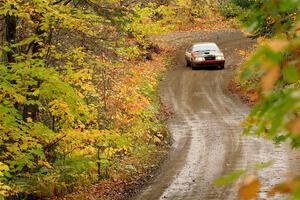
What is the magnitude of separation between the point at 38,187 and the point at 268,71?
411 inches

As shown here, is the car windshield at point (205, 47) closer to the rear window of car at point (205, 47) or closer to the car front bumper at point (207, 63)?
the rear window of car at point (205, 47)

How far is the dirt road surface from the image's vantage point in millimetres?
12039

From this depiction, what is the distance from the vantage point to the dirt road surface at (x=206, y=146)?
39.5 feet

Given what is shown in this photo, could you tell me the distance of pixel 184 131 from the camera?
1877cm

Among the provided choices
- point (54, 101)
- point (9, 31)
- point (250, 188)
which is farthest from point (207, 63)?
point (250, 188)

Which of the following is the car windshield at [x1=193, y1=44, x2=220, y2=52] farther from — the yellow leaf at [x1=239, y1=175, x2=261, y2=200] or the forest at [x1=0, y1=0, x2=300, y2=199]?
the yellow leaf at [x1=239, y1=175, x2=261, y2=200]

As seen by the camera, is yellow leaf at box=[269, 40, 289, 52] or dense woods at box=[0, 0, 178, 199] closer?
yellow leaf at box=[269, 40, 289, 52]

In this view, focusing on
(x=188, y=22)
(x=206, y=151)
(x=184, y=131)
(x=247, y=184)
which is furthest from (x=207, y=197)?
(x=188, y=22)

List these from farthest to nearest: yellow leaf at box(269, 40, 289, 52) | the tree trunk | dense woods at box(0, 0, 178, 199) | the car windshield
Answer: the car windshield < the tree trunk < dense woods at box(0, 0, 178, 199) < yellow leaf at box(269, 40, 289, 52)

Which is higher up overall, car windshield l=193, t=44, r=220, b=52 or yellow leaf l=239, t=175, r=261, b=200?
yellow leaf l=239, t=175, r=261, b=200

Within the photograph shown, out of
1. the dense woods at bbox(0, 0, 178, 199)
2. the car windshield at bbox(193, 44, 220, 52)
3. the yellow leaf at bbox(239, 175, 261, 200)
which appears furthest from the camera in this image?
the car windshield at bbox(193, 44, 220, 52)

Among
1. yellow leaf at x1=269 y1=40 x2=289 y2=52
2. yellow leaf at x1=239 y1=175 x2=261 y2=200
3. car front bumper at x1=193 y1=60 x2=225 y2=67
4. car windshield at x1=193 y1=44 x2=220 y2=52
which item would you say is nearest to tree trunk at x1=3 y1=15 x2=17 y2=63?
yellow leaf at x1=239 y1=175 x2=261 y2=200

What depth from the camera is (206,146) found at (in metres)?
16.4

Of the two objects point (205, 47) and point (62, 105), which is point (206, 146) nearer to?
point (62, 105)
